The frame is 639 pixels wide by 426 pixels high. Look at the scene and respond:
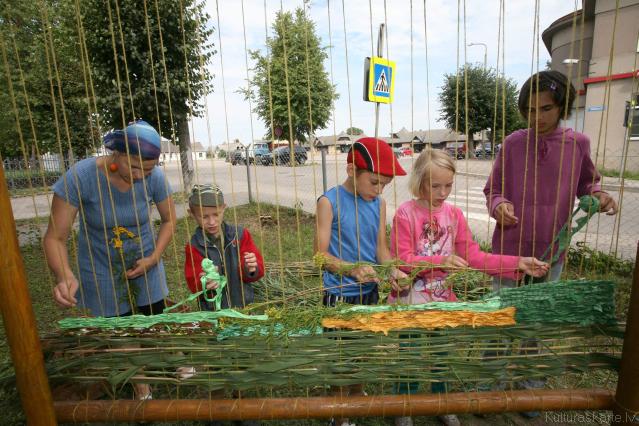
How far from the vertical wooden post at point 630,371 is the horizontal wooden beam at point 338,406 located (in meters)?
0.06

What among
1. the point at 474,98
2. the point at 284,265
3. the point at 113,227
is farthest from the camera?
the point at 284,265

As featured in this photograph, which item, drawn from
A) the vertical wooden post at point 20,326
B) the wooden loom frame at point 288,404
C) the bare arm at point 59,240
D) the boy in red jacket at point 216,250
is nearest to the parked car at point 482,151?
the wooden loom frame at point 288,404

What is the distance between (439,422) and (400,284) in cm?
111

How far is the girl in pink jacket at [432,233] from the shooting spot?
56.6 inches

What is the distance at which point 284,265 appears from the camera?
10.3 feet

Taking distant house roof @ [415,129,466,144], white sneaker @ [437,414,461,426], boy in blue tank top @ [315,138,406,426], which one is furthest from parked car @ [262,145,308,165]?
white sneaker @ [437,414,461,426]

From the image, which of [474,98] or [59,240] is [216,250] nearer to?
[59,240]

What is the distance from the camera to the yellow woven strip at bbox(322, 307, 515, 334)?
125 cm

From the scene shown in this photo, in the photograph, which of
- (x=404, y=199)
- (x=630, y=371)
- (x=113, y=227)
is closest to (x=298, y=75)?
(x=113, y=227)

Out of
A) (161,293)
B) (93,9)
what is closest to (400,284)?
(161,293)

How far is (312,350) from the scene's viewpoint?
4.17ft

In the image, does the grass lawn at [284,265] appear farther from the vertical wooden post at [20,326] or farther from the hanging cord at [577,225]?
the vertical wooden post at [20,326]

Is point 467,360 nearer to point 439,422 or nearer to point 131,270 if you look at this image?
point 439,422

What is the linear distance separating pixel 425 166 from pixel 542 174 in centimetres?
60
